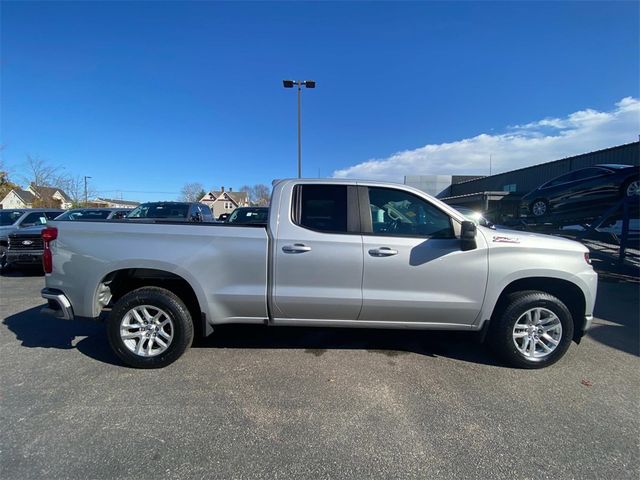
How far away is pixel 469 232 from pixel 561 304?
1293mm

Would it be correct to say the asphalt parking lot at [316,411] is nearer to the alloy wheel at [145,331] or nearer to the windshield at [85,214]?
the alloy wheel at [145,331]

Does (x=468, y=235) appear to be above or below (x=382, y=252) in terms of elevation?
above

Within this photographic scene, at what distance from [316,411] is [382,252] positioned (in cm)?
153

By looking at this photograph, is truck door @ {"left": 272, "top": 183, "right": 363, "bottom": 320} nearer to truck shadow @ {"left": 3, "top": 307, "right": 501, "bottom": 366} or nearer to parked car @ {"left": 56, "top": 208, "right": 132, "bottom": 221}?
truck shadow @ {"left": 3, "top": 307, "right": 501, "bottom": 366}

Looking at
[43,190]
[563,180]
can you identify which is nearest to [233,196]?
[43,190]

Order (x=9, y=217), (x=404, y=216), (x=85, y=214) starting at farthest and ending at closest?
(x=85, y=214), (x=9, y=217), (x=404, y=216)

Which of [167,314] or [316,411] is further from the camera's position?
[167,314]

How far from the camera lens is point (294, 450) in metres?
2.31

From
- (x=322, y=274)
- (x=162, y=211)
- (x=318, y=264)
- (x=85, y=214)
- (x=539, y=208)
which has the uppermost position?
(x=539, y=208)

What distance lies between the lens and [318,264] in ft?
10.9

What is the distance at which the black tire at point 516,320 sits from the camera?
11.2 ft

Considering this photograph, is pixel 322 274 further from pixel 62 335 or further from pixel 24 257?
pixel 24 257

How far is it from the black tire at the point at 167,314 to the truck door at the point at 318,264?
931mm

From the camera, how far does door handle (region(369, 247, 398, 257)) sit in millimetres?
3293
